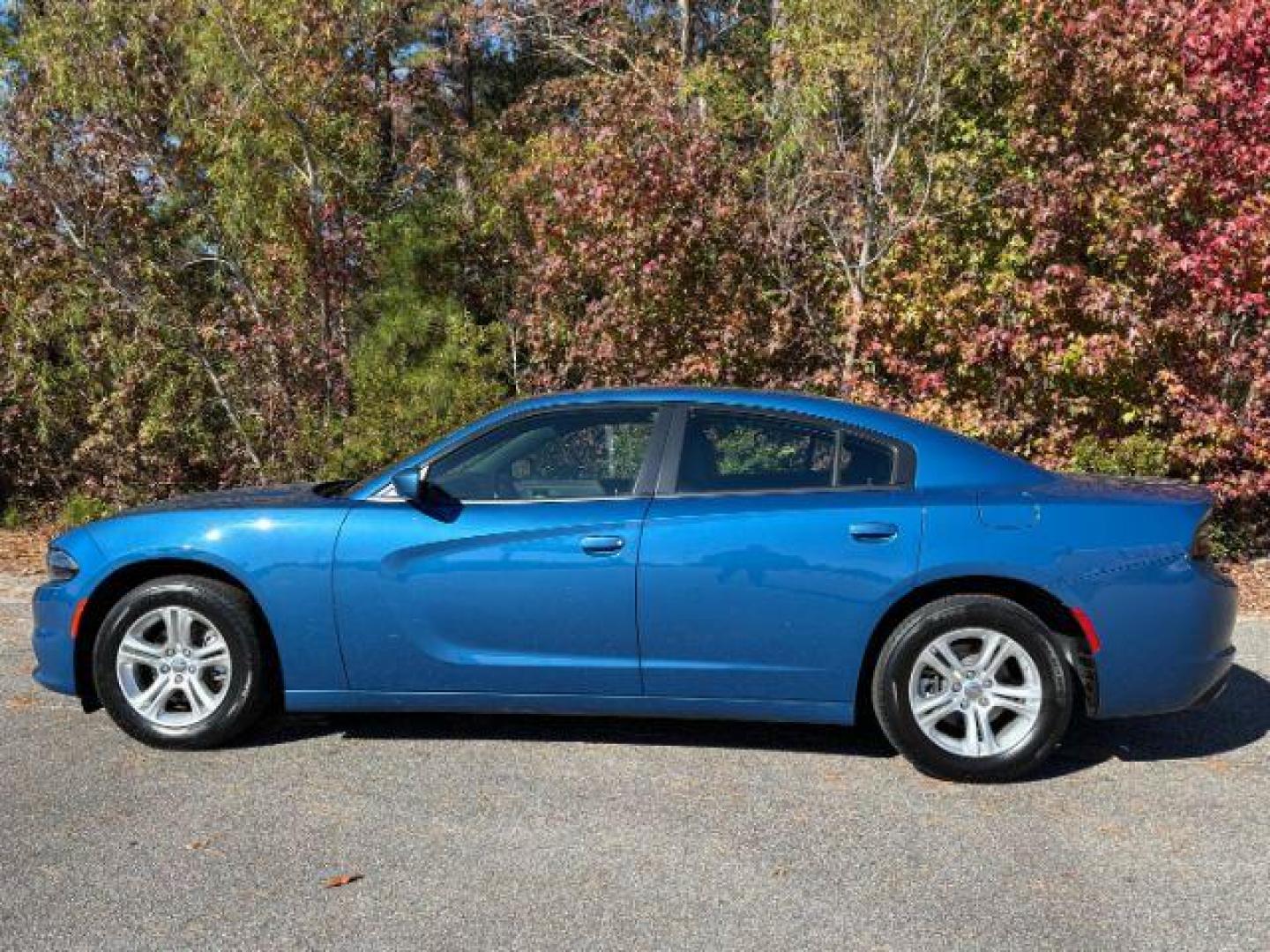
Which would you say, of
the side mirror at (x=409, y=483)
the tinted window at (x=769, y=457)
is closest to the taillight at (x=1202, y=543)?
the tinted window at (x=769, y=457)

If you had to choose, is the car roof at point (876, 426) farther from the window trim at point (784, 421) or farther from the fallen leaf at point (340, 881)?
the fallen leaf at point (340, 881)

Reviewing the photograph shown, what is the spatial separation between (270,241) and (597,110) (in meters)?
3.14

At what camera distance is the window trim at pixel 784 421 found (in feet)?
16.4

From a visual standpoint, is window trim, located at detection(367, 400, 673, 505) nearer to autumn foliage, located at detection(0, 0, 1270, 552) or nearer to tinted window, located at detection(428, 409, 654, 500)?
tinted window, located at detection(428, 409, 654, 500)

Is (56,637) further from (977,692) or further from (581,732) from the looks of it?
(977,692)

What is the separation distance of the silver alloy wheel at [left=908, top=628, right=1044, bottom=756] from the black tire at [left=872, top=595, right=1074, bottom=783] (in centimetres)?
2

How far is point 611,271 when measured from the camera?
10297 mm

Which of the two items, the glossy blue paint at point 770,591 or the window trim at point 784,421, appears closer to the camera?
the glossy blue paint at point 770,591

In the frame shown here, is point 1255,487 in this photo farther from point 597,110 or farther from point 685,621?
point 685,621

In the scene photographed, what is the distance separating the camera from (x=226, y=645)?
5188 millimetres

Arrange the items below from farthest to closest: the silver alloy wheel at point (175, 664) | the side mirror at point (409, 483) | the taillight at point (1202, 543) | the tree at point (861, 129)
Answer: the tree at point (861, 129), the silver alloy wheel at point (175, 664), the side mirror at point (409, 483), the taillight at point (1202, 543)

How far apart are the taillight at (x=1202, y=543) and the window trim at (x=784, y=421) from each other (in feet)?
3.43

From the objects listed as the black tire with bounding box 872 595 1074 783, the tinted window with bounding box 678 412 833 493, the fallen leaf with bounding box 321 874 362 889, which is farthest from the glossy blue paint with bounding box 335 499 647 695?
the fallen leaf with bounding box 321 874 362 889

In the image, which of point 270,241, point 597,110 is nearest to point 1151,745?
point 597,110
